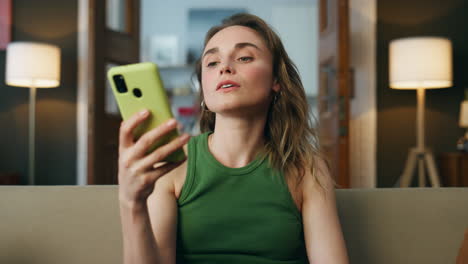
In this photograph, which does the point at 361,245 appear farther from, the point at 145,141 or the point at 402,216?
the point at 145,141

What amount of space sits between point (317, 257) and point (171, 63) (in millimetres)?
5909

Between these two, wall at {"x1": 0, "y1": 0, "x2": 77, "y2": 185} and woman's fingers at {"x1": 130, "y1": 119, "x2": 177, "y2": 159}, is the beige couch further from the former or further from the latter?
wall at {"x1": 0, "y1": 0, "x2": 77, "y2": 185}

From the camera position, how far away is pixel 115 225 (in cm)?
113

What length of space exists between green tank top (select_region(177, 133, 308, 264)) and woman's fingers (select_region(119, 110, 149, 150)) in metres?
0.35

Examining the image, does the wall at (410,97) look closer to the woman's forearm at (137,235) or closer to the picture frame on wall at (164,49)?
the woman's forearm at (137,235)

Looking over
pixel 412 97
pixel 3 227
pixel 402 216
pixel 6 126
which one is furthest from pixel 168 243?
pixel 6 126

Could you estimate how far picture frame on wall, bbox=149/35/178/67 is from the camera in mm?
6672

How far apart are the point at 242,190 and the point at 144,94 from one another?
41cm

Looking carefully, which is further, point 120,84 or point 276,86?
point 276,86

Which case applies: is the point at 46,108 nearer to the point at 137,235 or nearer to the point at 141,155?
the point at 137,235

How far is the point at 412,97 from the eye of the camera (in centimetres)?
386

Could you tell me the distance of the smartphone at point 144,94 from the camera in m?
0.70

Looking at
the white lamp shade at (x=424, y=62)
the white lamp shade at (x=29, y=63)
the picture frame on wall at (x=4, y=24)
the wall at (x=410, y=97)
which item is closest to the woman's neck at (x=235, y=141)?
the white lamp shade at (x=424, y=62)

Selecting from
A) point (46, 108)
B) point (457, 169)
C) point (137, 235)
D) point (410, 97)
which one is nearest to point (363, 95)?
point (410, 97)
